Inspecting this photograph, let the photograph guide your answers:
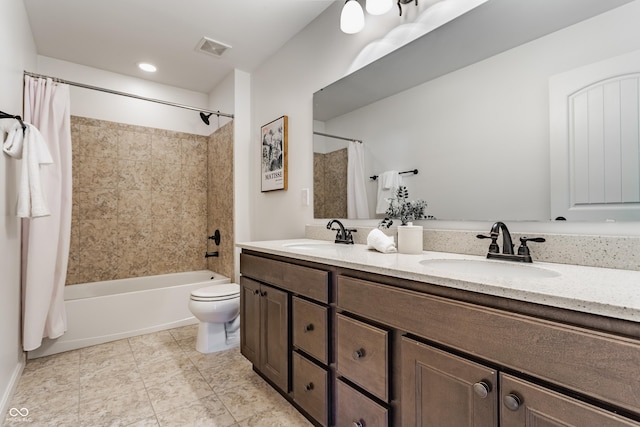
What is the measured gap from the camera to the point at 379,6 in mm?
1561

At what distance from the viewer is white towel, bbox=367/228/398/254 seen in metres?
1.42

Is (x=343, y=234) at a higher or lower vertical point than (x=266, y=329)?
higher

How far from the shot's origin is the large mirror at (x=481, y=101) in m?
1.09

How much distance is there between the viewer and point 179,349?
2303mm

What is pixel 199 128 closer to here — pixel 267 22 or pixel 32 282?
pixel 267 22

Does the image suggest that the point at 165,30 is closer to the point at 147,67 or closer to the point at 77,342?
the point at 147,67

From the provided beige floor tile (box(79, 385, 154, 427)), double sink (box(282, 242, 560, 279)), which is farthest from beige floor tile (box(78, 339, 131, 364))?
double sink (box(282, 242, 560, 279))

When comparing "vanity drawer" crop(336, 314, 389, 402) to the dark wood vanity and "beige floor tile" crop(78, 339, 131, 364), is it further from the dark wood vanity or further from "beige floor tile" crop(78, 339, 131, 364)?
"beige floor tile" crop(78, 339, 131, 364)

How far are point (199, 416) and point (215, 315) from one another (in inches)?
29.8

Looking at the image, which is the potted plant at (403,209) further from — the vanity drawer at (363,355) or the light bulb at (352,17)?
the light bulb at (352,17)

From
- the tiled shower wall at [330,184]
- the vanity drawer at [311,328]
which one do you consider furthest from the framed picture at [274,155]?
the vanity drawer at [311,328]

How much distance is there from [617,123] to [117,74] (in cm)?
386

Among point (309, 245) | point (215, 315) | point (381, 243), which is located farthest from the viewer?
point (215, 315)

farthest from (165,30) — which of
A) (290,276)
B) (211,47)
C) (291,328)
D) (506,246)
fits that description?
(506,246)
